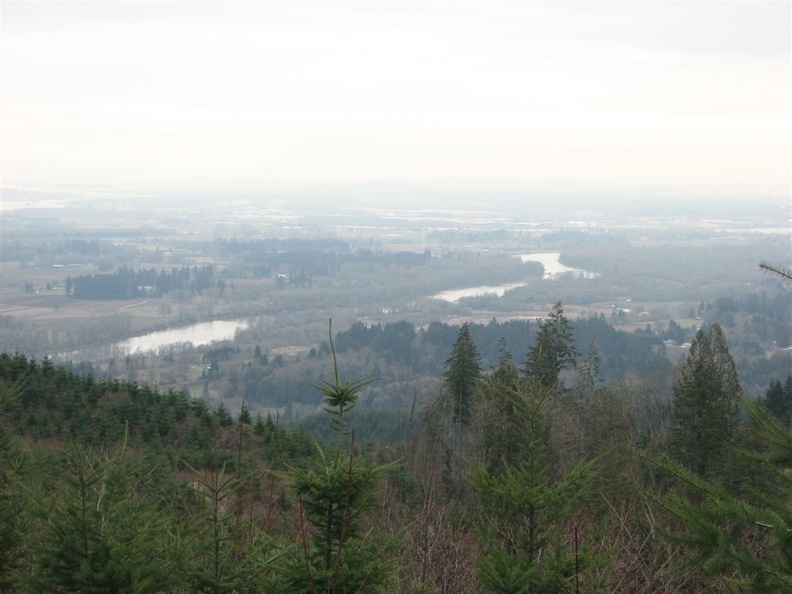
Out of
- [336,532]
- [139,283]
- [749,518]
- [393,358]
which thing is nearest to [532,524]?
[336,532]

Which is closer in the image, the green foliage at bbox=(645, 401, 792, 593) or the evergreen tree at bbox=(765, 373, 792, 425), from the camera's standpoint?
the green foliage at bbox=(645, 401, 792, 593)

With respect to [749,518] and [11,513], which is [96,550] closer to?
[11,513]

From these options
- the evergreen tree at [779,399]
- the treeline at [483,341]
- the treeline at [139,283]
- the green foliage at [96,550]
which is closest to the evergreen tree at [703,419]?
the evergreen tree at [779,399]

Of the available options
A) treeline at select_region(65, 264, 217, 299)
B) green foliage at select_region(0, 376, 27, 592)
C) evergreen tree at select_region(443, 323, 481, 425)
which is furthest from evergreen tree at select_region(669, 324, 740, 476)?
treeline at select_region(65, 264, 217, 299)

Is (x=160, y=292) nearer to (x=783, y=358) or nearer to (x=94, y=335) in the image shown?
(x=94, y=335)

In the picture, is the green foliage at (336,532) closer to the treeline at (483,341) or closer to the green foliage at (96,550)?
the green foliage at (96,550)

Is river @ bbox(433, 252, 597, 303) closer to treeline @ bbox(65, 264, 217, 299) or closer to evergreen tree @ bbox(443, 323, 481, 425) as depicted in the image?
treeline @ bbox(65, 264, 217, 299)

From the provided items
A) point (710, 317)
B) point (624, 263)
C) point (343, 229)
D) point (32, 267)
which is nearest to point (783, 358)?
point (710, 317)
